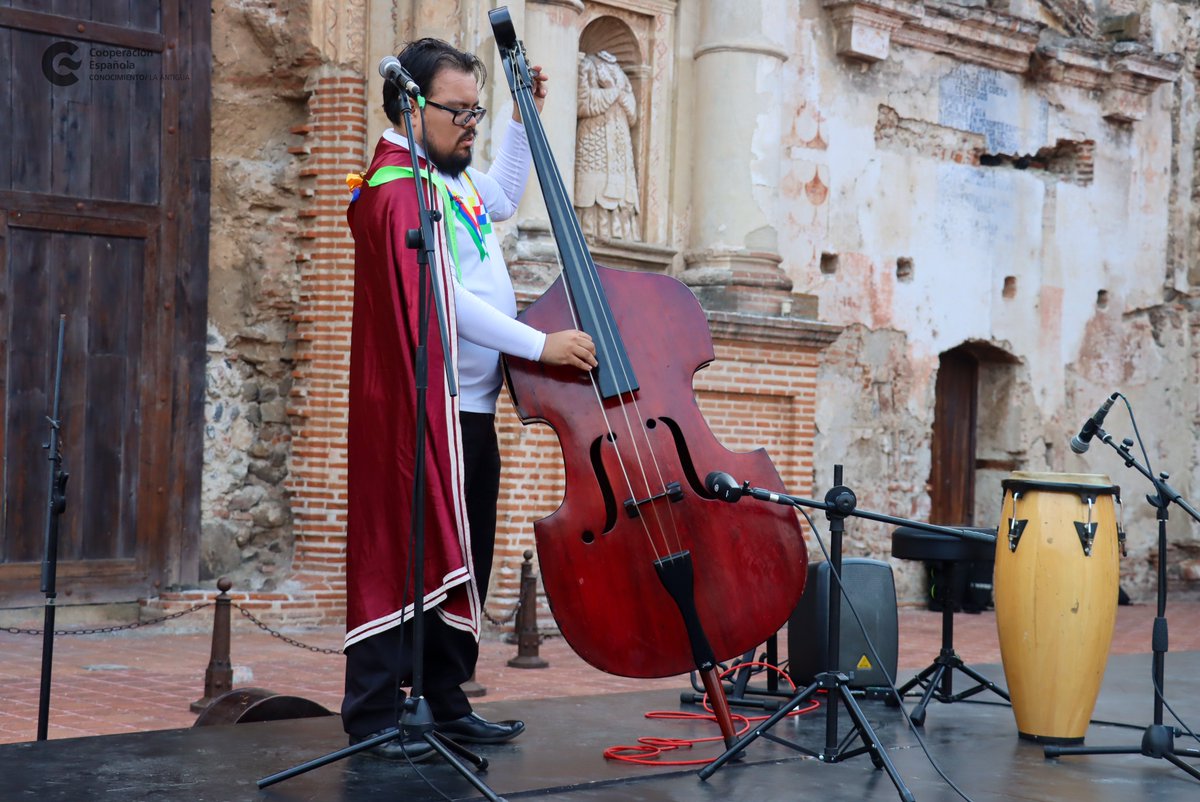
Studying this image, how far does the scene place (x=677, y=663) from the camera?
443 cm

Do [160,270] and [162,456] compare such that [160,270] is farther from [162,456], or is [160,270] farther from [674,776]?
[674,776]

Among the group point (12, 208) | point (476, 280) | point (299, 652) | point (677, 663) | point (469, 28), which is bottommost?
point (299, 652)

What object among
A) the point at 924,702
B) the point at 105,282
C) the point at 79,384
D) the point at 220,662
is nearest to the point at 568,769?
the point at 924,702

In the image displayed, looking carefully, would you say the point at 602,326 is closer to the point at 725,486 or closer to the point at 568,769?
Result: the point at 725,486

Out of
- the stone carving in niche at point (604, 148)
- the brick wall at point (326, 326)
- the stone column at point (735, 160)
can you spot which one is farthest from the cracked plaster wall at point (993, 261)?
the brick wall at point (326, 326)

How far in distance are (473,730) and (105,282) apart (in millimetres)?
5852

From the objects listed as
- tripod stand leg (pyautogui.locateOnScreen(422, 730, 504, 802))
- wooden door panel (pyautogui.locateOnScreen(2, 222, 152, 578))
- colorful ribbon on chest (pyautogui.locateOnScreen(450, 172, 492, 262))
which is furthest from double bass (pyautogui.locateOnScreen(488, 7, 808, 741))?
wooden door panel (pyautogui.locateOnScreen(2, 222, 152, 578))

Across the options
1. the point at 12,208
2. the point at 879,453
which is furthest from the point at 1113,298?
the point at 12,208

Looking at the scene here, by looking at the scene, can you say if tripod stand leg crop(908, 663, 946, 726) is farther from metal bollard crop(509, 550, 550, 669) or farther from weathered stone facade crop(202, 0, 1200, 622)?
weathered stone facade crop(202, 0, 1200, 622)

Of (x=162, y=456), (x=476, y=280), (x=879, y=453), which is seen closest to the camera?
(x=476, y=280)

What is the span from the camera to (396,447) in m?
4.30

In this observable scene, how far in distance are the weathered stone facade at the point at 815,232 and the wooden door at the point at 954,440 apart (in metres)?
0.15

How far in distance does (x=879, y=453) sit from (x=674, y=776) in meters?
8.49

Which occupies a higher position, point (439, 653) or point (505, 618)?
point (439, 653)
